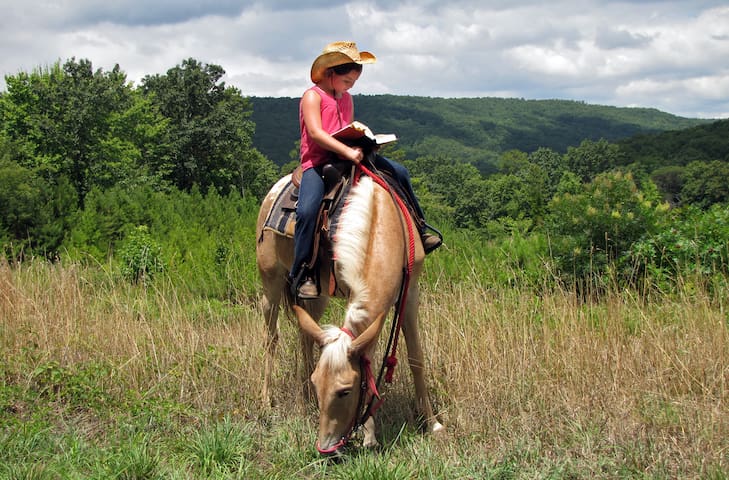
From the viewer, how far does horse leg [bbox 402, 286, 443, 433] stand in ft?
13.2

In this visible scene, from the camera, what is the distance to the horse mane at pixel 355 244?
11.2 ft

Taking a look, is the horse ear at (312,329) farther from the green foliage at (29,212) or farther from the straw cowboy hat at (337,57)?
the green foliage at (29,212)

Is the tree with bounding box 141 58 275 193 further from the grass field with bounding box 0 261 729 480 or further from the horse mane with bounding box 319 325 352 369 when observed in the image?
the horse mane with bounding box 319 325 352 369

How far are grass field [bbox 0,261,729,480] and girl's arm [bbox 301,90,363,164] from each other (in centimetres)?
174

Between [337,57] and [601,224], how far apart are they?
540 centimetres

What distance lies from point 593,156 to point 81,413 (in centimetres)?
2963

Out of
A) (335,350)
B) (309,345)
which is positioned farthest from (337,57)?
(309,345)

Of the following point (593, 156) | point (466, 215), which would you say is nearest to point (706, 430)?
point (466, 215)

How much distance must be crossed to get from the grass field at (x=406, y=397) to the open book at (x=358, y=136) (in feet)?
5.85

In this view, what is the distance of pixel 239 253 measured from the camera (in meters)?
10.7

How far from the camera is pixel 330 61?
13.6ft

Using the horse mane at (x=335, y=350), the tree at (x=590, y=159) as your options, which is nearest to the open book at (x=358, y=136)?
the horse mane at (x=335, y=350)

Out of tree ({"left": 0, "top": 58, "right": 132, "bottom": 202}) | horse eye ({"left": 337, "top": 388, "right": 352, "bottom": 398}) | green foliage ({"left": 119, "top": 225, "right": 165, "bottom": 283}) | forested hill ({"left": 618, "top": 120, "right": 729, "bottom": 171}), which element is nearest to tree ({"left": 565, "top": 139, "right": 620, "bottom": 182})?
forested hill ({"left": 618, "top": 120, "right": 729, "bottom": 171})

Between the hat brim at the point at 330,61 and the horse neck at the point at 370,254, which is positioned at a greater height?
the hat brim at the point at 330,61
